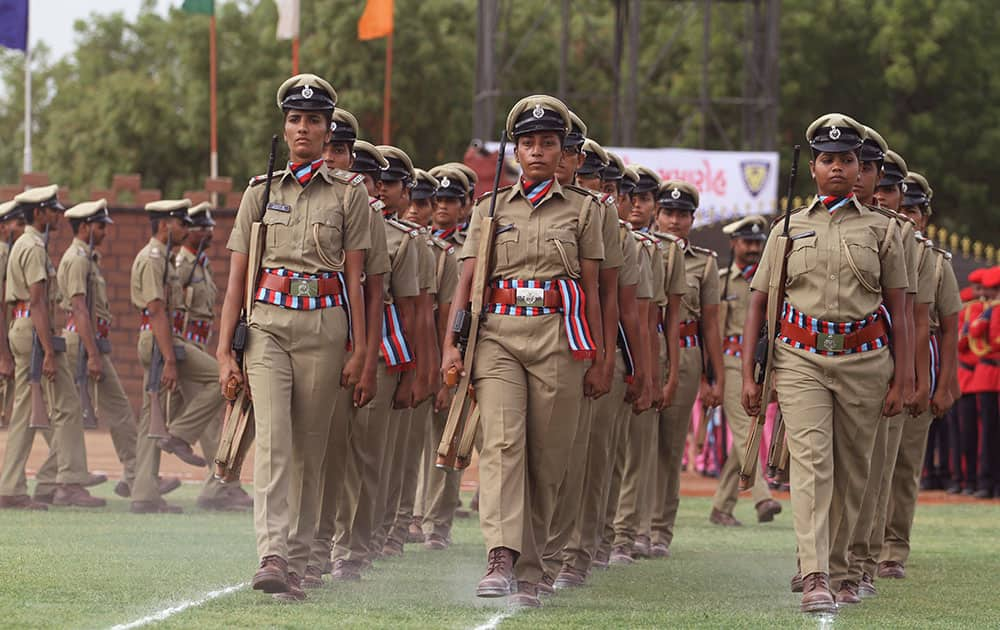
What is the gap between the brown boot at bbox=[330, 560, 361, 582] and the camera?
36.9ft

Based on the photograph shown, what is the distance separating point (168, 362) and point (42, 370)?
44.9 inches

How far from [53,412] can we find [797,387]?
7.91m

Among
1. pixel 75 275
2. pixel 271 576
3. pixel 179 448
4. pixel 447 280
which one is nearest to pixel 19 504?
pixel 179 448

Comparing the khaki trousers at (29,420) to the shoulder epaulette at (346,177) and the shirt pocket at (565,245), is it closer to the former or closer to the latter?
the shoulder epaulette at (346,177)

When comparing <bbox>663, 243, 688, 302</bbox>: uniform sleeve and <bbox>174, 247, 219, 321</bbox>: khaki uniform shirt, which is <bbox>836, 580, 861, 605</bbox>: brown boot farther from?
<bbox>174, 247, 219, 321</bbox>: khaki uniform shirt

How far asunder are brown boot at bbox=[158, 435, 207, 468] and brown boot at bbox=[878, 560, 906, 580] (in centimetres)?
602

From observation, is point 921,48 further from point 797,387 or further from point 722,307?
point 797,387

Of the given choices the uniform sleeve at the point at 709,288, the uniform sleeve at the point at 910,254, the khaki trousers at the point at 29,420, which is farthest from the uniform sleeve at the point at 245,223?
the khaki trousers at the point at 29,420

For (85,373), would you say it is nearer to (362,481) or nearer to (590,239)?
(362,481)

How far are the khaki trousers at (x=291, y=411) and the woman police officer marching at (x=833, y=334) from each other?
225 centimetres

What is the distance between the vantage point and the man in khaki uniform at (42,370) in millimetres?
15812

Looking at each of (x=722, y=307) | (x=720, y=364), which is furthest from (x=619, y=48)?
(x=720, y=364)

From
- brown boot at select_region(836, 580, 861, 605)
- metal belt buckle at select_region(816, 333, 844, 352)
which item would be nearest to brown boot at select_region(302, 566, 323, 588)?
brown boot at select_region(836, 580, 861, 605)

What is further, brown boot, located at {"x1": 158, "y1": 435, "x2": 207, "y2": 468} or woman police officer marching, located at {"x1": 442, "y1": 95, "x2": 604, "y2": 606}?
brown boot, located at {"x1": 158, "y1": 435, "x2": 207, "y2": 468}
